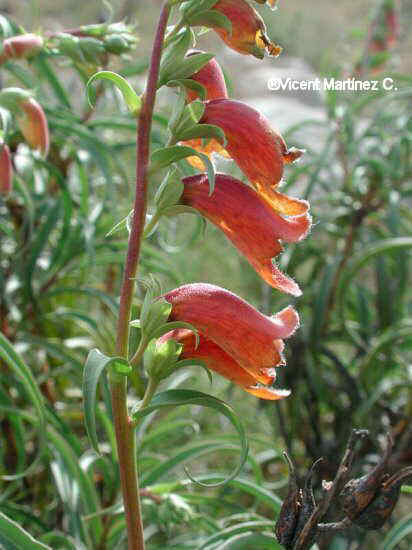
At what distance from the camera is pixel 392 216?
174 cm

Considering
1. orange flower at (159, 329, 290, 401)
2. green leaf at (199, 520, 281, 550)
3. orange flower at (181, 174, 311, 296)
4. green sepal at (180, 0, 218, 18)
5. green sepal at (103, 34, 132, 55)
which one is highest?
green sepal at (180, 0, 218, 18)

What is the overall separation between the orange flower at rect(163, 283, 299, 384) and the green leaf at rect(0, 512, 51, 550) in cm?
25

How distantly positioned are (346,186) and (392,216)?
171 millimetres

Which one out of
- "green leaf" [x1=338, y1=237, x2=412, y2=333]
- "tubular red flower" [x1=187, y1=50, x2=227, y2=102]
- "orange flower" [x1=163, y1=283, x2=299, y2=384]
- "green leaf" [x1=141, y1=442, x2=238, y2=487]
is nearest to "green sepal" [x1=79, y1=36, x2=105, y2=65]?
"tubular red flower" [x1=187, y1=50, x2=227, y2=102]

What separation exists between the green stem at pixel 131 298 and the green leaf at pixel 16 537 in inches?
3.5

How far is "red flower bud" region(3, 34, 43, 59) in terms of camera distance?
3.00 feet

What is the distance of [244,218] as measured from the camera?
651mm

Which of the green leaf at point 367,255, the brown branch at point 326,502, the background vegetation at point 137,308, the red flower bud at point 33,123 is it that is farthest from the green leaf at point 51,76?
the brown branch at point 326,502

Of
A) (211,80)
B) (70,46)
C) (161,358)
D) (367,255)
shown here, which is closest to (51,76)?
(70,46)

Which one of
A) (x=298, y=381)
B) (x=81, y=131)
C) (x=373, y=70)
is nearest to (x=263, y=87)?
(x=373, y=70)

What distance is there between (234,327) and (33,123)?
1.35ft

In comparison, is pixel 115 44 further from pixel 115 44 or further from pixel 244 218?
pixel 244 218

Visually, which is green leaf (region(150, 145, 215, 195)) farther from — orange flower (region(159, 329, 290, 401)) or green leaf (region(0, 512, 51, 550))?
green leaf (region(0, 512, 51, 550))

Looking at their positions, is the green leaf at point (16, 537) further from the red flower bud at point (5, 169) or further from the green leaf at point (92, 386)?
the red flower bud at point (5, 169)
